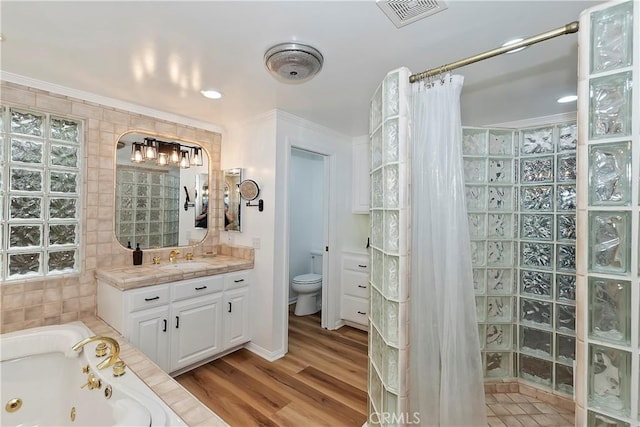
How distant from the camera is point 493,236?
2242mm

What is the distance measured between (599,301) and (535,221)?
1487 millimetres

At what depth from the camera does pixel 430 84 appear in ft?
4.76

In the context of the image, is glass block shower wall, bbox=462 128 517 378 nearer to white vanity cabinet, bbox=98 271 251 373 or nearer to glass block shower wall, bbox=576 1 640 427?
glass block shower wall, bbox=576 1 640 427

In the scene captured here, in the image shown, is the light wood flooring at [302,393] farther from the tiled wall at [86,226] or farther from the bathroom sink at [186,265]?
the tiled wall at [86,226]

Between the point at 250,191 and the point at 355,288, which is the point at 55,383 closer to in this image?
the point at 250,191

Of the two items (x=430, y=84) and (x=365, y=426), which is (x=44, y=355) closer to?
(x=365, y=426)

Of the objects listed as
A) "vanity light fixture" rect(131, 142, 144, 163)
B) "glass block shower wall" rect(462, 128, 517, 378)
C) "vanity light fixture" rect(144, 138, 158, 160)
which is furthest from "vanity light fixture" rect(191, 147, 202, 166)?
"glass block shower wall" rect(462, 128, 517, 378)

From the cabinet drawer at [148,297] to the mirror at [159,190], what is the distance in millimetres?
669

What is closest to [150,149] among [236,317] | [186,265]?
[186,265]

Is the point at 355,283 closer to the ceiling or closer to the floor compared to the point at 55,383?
closer to the ceiling

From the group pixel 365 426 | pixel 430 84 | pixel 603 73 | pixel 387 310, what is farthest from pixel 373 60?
pixel 365 426

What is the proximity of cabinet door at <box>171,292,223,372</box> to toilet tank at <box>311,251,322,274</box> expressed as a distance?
1.96 meters

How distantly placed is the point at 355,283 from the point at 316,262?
1.09 m

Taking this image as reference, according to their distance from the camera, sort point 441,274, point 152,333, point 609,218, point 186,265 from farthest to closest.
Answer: point 186,265
point 152,333
point 441,274
point 609,218
